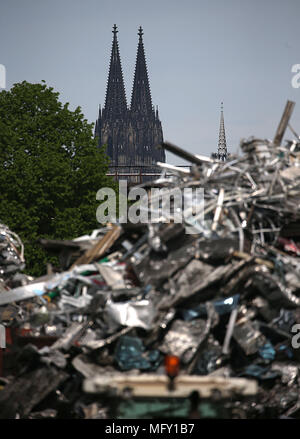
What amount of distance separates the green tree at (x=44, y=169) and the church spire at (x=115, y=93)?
366 feet

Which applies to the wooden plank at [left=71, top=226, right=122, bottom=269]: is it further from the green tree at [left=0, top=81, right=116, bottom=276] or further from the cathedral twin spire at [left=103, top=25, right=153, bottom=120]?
the cathedral twin spire at [left=103, top=25, right=153, bottom=120]

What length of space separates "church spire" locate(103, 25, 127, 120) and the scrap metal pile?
433 ft

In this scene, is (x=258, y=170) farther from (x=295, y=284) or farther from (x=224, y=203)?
(x=295, y=284)

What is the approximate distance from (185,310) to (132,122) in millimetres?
135047

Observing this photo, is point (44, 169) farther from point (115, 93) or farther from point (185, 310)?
point (115, 93)

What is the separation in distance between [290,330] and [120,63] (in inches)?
5328

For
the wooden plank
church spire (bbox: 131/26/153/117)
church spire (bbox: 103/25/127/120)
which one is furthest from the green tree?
church spire (bbox: 131/26/153/117)

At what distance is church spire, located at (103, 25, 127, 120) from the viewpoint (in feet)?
447

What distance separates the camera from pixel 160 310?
260 inches

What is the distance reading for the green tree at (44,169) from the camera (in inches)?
963

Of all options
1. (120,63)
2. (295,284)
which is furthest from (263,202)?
(120,63)

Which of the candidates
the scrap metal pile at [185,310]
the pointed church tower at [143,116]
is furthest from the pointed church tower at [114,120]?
the scrap metal pile at [185,310]

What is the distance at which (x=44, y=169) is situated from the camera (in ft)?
81.6

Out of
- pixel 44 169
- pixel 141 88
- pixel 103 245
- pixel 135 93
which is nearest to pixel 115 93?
pixel 135 93
